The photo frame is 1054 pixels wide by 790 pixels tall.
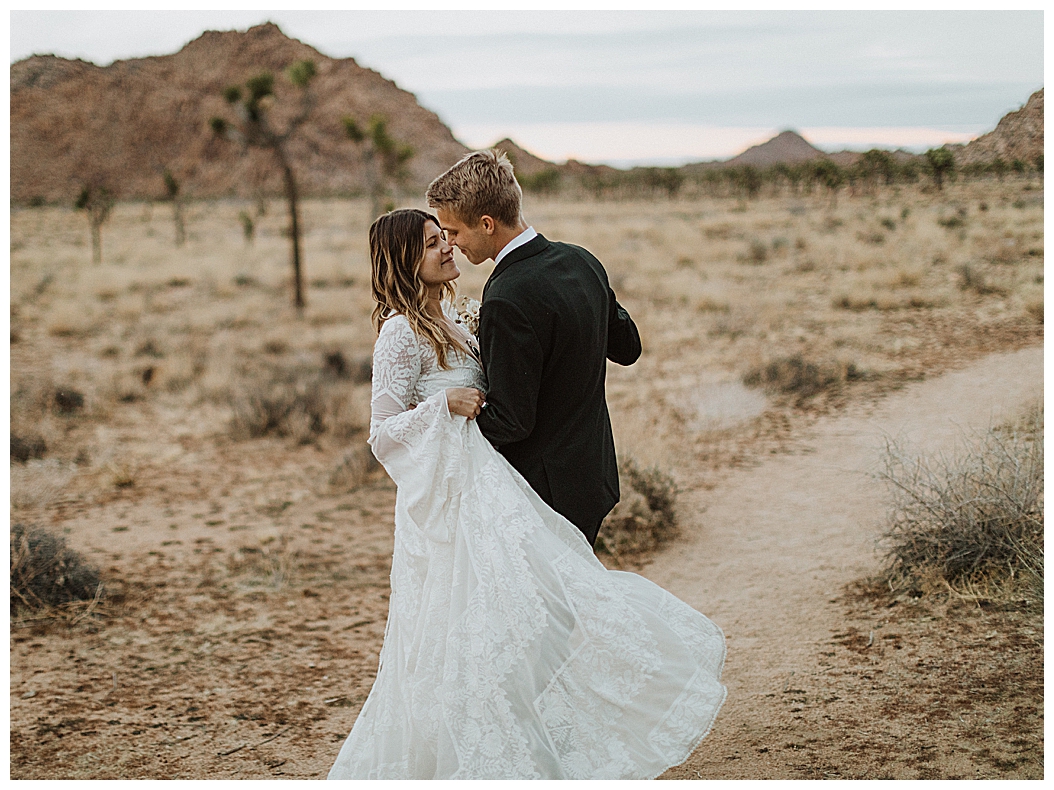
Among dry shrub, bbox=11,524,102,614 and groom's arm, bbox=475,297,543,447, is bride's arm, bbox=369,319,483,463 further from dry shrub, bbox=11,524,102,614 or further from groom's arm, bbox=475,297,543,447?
dry shrub, bbox=11,524,102,614

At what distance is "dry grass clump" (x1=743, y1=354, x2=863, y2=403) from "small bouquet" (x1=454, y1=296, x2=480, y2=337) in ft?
20.9

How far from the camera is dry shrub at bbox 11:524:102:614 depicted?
4.88 m

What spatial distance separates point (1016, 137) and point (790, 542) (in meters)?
2.80

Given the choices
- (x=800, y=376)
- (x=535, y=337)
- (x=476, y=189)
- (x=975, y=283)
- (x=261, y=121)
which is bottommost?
(x=800, y=376)

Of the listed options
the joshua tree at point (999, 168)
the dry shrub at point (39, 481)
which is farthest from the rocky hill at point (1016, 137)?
the dry shrub at point (39, 481)

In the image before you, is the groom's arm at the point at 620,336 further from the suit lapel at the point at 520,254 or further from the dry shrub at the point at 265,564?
the dry shrub at the point at 265,564

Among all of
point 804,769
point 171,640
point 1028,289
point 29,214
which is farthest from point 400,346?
point 29,214

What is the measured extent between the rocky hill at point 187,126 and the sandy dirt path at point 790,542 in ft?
261

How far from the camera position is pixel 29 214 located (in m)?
45.8

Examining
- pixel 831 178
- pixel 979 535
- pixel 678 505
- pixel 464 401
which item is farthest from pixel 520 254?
pixel 831 178

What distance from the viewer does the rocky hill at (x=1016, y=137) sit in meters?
4.88

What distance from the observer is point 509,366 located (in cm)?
213

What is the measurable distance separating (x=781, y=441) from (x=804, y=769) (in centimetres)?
472

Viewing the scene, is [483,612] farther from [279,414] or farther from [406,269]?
[279,414]
